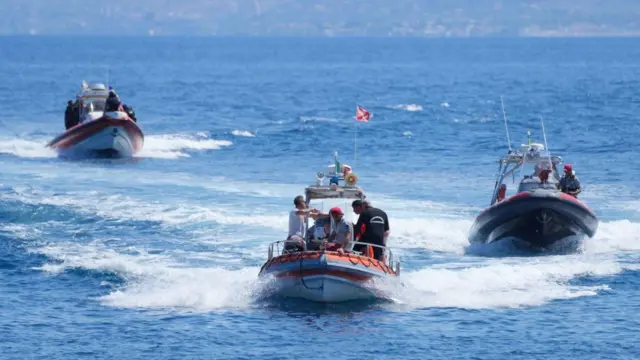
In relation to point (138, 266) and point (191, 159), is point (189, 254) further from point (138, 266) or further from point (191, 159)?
point (191, 159)

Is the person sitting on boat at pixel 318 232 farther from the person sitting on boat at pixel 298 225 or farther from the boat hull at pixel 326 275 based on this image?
the boat hull at pixel 326 275

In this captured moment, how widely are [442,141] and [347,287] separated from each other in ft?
117

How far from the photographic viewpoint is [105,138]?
5141 cm

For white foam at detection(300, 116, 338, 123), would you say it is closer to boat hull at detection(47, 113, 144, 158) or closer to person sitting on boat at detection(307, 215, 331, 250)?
boat hull at detection(47, 113, 144, 158)

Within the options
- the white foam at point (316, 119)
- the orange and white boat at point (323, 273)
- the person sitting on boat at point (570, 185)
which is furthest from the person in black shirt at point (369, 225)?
the white foam at point (316, 119)

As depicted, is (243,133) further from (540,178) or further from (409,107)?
(540,178)

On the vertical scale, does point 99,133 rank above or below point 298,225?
above

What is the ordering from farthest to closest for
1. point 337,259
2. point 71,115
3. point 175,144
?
point 175,144
point 71,115
point 337,259

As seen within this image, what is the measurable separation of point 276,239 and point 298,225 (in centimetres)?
736

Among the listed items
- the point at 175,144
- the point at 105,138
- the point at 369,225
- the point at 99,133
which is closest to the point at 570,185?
the point at 369,225

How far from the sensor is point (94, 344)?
918 inches

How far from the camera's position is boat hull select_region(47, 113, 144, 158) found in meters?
51.4

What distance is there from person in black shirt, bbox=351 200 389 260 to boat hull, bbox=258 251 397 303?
20.0 inches

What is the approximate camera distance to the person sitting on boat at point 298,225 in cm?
2564
